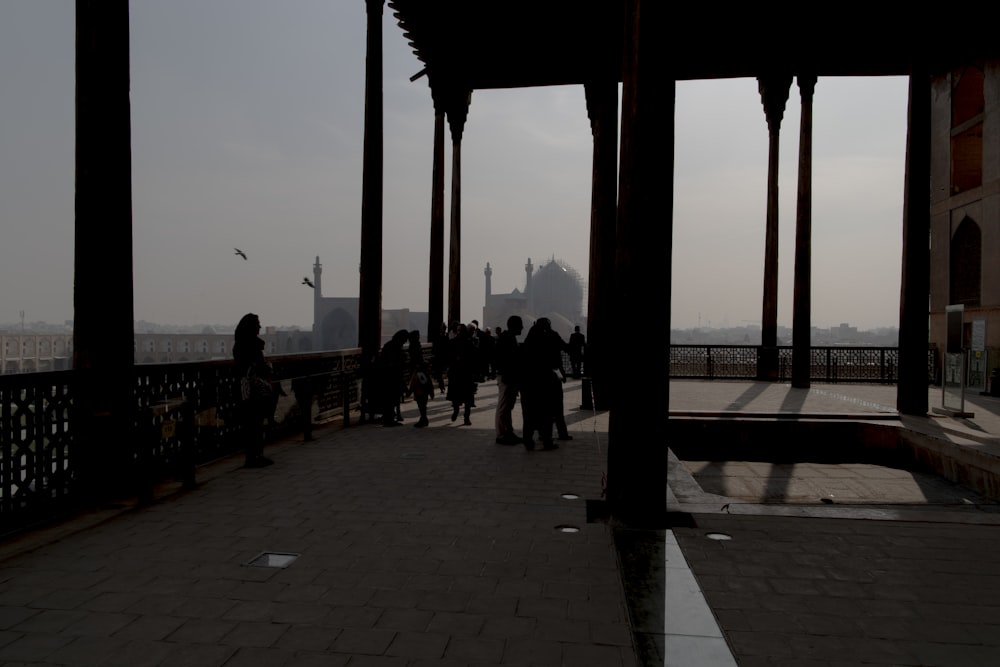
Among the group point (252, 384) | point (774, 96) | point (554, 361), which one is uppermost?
point (774, 96)

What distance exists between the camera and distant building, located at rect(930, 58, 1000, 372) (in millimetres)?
15430

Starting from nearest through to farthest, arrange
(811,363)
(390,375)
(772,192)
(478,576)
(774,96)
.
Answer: (478,576) < (390,375) < (774,96) < (772,192) < (811,363)

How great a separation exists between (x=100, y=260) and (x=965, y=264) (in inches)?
786

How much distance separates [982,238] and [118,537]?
755 inches

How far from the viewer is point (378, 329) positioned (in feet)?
37.2

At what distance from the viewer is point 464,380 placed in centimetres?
980

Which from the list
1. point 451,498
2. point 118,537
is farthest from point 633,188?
point 118,537

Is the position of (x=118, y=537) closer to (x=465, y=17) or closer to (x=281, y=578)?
(x=281, y=578)

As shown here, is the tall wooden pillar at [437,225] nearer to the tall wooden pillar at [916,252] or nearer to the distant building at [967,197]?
the tall wooden pillar at [916,252]

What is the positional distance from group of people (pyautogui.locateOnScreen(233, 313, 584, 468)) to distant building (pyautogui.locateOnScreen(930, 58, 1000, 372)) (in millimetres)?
12356

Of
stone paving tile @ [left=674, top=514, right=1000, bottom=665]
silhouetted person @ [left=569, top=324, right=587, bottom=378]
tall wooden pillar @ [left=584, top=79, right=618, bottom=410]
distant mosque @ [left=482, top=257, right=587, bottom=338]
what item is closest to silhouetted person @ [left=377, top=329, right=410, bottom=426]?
silhouetted person @ [left=569, top=324, right=587, bottom=378]

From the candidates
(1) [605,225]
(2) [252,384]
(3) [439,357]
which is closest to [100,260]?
(2) [252,384]

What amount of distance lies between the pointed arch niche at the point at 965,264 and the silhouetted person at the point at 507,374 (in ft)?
49.9

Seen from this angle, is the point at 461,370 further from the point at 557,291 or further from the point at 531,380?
the point at 557,291
